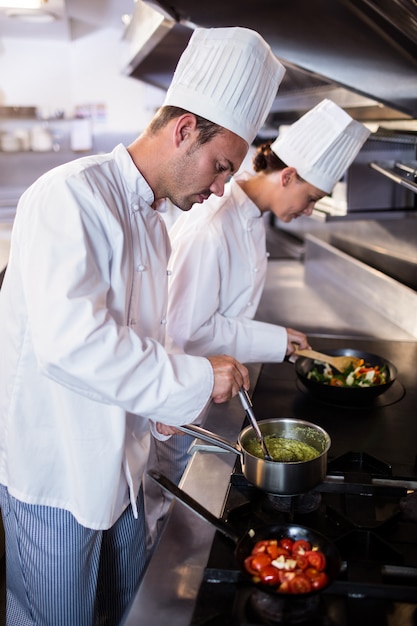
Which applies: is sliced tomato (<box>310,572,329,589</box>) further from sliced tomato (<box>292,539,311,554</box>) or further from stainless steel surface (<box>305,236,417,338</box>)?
stainless steel surface (<box>305,236,417,338</box>)

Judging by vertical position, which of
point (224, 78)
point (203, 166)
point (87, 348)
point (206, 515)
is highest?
point (224, 78)

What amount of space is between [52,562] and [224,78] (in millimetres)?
1002

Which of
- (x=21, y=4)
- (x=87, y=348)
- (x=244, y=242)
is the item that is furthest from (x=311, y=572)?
(x=21, y=4)

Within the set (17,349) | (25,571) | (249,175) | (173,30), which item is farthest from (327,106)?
(25,571)

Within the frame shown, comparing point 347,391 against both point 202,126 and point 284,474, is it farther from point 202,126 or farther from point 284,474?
point 202,126

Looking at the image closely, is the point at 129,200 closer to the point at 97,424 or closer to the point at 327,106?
the point at 97,424

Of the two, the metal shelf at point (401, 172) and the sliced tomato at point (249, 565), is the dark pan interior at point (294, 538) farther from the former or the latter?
the metal shelf at point (401, 172)

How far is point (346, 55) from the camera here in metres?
1.54

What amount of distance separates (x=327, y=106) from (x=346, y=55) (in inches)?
8.1

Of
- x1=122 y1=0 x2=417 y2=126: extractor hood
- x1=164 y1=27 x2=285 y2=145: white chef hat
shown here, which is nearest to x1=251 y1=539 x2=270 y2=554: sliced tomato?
x1=164 y1=27 x2=285 y2=145: white chef hat

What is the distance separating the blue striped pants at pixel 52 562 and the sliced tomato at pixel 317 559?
0.52 metres

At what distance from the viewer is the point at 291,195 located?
1841 mm

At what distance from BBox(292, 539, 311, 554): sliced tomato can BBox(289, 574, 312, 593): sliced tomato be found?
57 mm

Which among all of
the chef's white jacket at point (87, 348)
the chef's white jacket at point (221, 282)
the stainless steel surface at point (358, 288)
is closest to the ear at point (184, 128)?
the chef's white jacket at point (87, 348)
